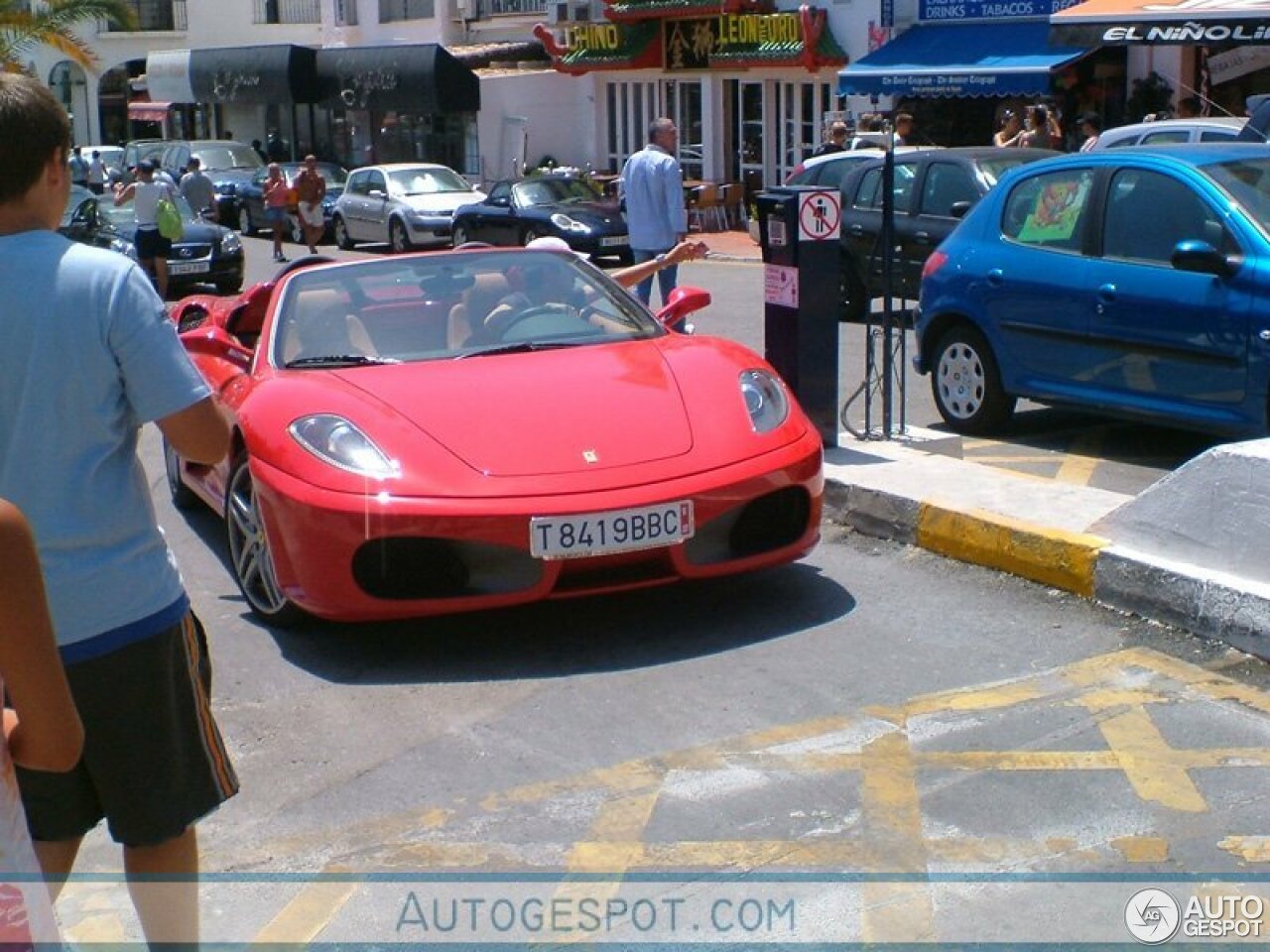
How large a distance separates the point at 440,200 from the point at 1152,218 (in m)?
19.4

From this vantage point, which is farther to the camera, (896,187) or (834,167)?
(834,167)

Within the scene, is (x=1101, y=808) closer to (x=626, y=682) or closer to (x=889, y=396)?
(x=626, y=682)

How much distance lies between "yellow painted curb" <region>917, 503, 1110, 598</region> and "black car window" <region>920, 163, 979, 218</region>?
26.1ft

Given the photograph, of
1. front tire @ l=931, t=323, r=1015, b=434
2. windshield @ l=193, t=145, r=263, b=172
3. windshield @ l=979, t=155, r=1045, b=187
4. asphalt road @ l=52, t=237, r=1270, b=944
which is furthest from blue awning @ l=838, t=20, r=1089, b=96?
asphalt road @ l=52, t=237, r=1270, b=944

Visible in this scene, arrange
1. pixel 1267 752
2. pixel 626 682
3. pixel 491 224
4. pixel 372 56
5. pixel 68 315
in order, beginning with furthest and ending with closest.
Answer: pixel 372 56 < pixel 491 224 < pixel 626 682 < pixel 1267 752 < pixel 68 315

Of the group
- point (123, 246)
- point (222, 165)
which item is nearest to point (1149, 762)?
point (123, 246)

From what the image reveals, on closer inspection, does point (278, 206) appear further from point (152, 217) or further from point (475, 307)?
point (475, 307)

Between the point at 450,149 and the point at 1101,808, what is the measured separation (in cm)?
3413

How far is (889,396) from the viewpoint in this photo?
8.50 metres

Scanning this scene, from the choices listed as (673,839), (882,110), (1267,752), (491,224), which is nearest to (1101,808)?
(1267,752)

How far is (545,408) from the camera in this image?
19.8 feet

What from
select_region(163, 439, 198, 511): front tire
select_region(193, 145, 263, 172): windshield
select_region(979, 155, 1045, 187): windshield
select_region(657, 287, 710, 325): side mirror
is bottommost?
select_region(163, 439, 198, 511): front tire

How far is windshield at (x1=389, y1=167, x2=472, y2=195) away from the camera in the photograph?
88.6 feet

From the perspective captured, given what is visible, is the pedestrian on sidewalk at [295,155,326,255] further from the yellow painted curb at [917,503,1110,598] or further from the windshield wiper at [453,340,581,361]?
the yellow painted curb at [917,503,1110,598]
